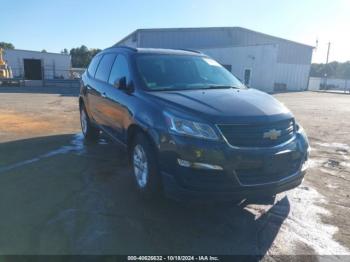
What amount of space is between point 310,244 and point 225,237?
86 centimetres

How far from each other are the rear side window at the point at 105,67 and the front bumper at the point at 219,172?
2692mm

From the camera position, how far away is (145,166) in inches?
154

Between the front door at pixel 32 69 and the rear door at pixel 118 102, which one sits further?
the front door at pixel 32 69

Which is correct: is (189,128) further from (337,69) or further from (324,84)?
(337,69)

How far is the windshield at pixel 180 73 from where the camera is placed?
4.49m

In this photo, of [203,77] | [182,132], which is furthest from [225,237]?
[203,77]

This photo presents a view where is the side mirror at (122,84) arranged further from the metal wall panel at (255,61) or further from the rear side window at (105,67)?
the metal wall panel at (255,61)

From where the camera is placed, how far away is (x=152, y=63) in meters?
4.79

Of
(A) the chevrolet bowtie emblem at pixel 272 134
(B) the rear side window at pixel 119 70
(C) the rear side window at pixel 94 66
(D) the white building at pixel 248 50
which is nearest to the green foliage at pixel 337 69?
(D) the white building at pixel 248 50

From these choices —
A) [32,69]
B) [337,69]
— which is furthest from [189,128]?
[337,69]

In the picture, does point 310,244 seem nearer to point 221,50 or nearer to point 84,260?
point 84,260

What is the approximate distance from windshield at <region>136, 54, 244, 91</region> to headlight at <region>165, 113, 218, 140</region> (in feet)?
3.16

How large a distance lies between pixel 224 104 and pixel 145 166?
1.20 meters

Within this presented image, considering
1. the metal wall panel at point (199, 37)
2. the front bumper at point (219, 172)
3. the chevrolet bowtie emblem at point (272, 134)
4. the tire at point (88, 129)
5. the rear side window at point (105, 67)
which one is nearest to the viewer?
the front bumper at point (219, 172)
